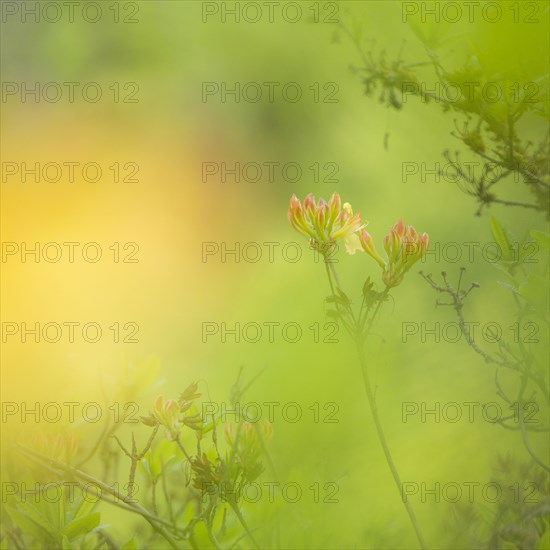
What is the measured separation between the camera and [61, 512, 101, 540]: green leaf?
0.67 meters

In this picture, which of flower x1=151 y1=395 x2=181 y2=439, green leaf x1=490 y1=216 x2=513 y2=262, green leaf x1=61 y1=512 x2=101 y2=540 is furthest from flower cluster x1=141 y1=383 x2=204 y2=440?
green leaf x1=490 y1=216 x2=513 y2=262

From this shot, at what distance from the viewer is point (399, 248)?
653 millimetres

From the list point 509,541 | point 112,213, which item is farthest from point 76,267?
point 509,541

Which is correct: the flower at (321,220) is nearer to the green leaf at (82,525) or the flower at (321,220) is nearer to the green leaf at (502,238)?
the green leaf at (502,238)

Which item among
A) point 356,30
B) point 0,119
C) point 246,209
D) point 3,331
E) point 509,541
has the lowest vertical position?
point 509,541

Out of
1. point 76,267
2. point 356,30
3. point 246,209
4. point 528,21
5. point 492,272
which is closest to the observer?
point 528,21

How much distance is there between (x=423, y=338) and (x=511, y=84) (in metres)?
0.50

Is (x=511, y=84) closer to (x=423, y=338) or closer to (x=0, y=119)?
(x=423, y=338)

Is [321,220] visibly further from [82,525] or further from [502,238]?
[82,525]

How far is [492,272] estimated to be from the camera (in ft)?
4.98

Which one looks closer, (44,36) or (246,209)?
(246,209)

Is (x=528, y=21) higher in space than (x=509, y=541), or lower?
higher

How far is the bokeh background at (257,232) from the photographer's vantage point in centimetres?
88

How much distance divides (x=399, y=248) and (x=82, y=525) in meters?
0.34
